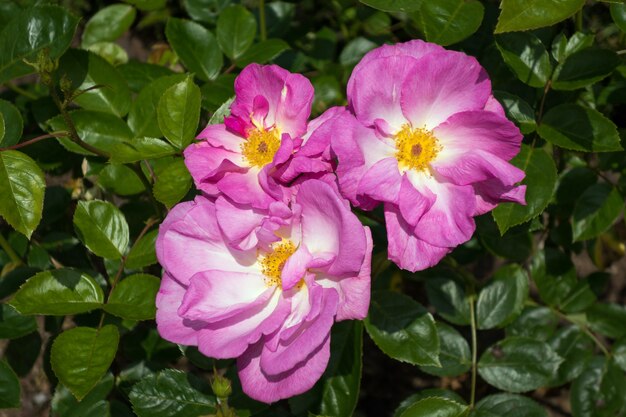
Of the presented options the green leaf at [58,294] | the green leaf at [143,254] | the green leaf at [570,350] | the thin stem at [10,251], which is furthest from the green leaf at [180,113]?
the green leaf at [570,350]

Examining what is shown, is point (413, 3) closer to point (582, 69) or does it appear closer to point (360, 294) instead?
point (582, 69)

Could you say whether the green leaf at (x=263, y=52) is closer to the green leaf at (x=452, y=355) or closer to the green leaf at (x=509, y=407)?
the green leaf at (x=452, y=355)

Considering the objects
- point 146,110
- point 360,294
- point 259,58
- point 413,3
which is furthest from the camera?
point 259,58

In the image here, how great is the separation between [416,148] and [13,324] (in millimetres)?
1110

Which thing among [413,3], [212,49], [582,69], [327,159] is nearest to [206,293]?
[327,159]

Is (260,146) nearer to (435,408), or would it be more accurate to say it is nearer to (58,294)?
(58,294)

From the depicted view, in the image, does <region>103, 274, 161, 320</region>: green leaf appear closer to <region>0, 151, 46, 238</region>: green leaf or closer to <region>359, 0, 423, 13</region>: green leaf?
<region>0, 151, 46, 238</region>: green leaf

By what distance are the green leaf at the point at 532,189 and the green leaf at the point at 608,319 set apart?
801mm

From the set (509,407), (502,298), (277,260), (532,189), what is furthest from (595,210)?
(277,260)

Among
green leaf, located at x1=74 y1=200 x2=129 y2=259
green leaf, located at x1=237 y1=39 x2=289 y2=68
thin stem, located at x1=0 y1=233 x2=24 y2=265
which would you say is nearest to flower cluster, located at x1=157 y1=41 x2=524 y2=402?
green leaf, located at x1=74 y1=200 x2=129 y2=259

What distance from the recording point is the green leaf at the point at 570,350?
195 cm

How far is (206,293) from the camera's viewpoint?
1225 mm

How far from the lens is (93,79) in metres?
1.73

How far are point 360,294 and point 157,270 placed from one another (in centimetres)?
108
